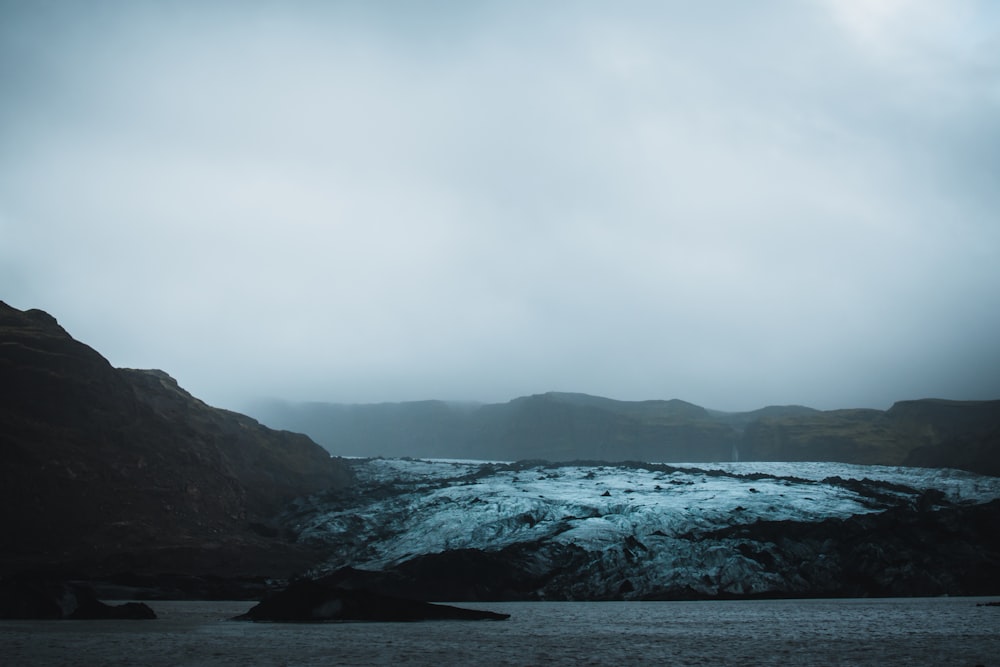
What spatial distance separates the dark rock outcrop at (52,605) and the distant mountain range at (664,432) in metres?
74.9

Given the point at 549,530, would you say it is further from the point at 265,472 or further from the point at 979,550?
the point at 265,472

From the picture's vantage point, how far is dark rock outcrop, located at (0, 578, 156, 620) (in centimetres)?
2755

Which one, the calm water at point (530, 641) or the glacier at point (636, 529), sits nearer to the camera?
the calm water at point (530, 641)

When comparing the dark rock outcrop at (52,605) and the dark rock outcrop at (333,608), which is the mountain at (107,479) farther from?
the dark rock outcrop at (333,608)

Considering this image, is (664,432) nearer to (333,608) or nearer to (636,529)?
(636,529)

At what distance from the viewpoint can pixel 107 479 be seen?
56.2m

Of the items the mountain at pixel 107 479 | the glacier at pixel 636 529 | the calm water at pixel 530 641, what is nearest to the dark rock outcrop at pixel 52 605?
the calm water at pixel 530 641

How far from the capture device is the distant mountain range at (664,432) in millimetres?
100875

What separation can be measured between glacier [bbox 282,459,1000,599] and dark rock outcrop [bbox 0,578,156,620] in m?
19.9

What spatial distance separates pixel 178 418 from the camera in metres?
72.1

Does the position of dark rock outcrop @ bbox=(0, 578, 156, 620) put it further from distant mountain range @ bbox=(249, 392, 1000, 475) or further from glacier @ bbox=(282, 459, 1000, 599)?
distant mountain range @ bbox=(249, 392, 1000, 475)

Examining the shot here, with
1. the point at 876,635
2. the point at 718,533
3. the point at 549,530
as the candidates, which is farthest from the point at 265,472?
the point at 876,635

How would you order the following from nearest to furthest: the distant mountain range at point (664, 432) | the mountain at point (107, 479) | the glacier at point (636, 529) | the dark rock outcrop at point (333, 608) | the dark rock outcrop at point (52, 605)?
1. the dark rock outcrop at point (52, 605)
2. the dark rock outcrop at point (333, 608)
3. the glacier at point (636, 529)
4. the mountain at point (107, 479)
5. the distant mountain range at point (664, 432)

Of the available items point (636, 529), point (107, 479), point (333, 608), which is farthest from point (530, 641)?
point (107, 479)
